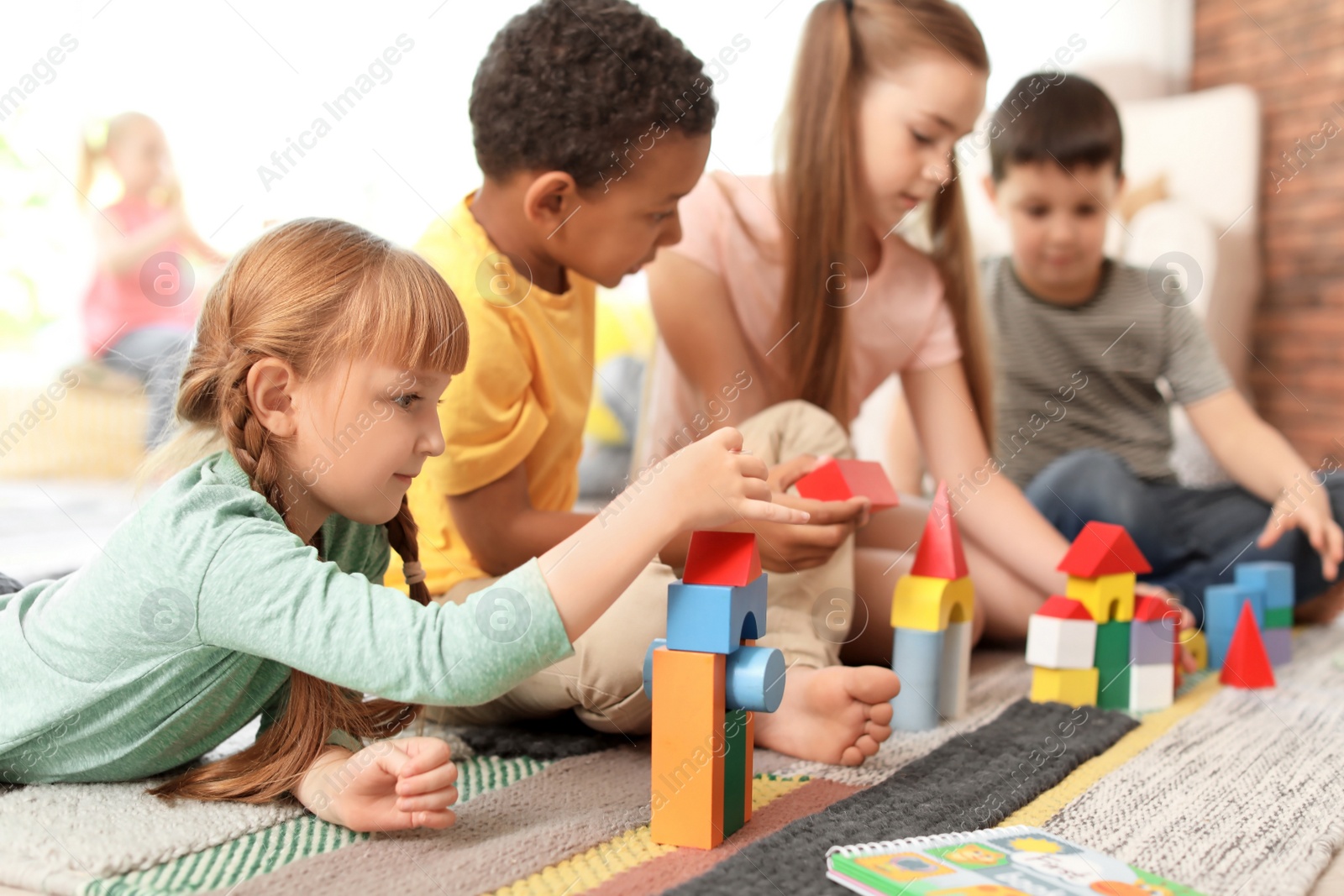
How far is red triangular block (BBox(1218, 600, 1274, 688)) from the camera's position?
1.12 metres

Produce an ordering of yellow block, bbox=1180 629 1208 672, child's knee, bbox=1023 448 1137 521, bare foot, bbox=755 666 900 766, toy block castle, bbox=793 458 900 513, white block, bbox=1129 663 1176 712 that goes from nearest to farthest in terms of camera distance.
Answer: bare foot, bbox=755 666 900 766
toy block castle, bbox=793 458 900 513
white block, bbox=1129 663 1176 712
yellow block, bbox=1180 629 1208 672
child's knee, bbox=1023 448 1137 521

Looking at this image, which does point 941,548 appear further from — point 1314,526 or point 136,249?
point 136,249

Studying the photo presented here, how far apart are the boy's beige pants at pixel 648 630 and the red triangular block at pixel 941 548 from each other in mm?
78

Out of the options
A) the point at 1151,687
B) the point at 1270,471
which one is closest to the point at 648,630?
the point at 1151,687

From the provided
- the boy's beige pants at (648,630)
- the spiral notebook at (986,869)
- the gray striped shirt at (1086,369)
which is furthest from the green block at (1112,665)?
the gray striped shirt at (1086,369)

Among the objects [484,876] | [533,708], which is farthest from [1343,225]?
[484,876]

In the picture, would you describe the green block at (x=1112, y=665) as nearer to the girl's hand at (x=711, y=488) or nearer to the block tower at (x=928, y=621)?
the block tower at (x=928, y=621)

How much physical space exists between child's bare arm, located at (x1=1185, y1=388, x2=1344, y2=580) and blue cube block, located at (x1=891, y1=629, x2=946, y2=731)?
70 cm

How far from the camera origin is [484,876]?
61 centimetres

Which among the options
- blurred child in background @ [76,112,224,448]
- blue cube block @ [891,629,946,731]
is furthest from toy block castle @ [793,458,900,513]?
blurred child in background @ [76,112,224,448]

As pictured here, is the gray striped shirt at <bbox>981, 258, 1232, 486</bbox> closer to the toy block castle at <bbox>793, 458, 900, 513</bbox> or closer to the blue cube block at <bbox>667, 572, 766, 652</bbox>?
the toy block castle at <bbox>793, 458, 900, 513</bbox>

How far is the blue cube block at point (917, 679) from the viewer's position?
948 mm

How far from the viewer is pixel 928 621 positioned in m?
0.95

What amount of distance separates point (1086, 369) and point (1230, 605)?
2.14 feet
